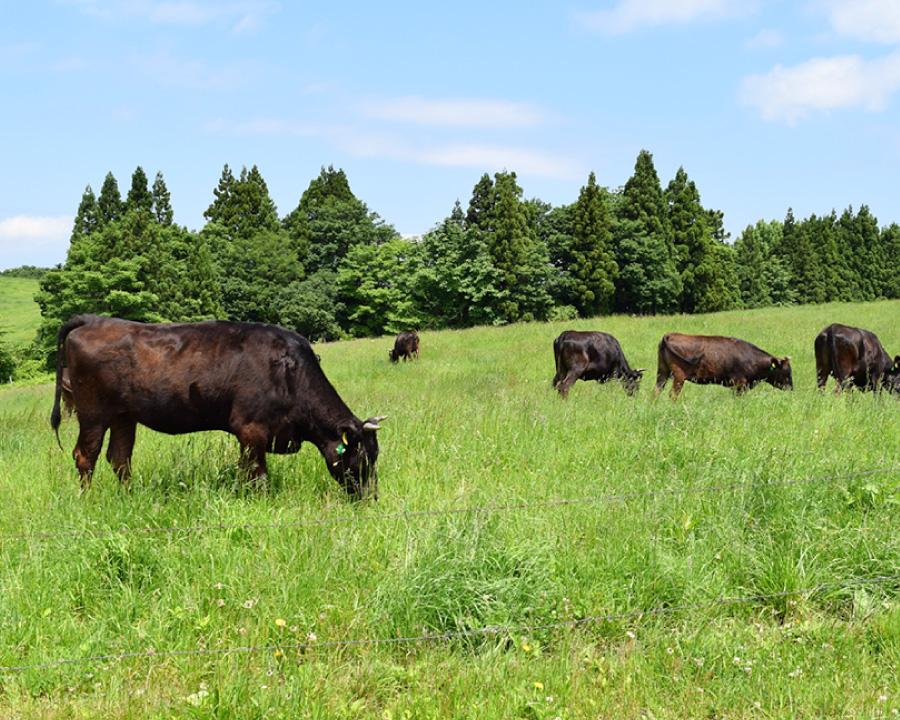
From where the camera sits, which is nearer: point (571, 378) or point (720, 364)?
point (720, 364)

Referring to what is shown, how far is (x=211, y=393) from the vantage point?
6.22 m

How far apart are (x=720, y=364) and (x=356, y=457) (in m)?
9.89

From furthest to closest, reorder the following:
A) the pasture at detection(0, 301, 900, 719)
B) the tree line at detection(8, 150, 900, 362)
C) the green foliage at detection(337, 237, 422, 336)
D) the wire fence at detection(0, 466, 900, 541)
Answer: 1. the green foliage at detection(337, 237, 422, 336)
2. the tree line at detection(8, 150, 900, 362)
3. the wire fence at detection(0, 466, 900, 541)
4. the pasture at detection(0, 301, 900, 719)

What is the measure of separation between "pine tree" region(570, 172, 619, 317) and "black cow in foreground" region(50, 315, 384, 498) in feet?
147

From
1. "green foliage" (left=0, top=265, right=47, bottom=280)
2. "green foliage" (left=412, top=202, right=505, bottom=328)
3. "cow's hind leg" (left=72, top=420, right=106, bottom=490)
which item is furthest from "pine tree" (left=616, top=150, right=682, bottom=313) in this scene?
"green foliage" (left=0, top=265, right=47, bottom=280)

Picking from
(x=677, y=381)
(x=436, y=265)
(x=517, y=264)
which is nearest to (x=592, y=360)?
(x=677, y=381)

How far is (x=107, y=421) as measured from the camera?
6328 millimetres

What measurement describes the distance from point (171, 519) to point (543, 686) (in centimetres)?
297

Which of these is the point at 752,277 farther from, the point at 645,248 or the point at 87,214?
the point at 87,214

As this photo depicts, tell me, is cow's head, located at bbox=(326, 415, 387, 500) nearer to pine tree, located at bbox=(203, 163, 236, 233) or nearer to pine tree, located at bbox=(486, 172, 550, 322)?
pine tree, located at bbox=(486, 172, 550, 322)

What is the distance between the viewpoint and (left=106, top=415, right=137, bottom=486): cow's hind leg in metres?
6.61

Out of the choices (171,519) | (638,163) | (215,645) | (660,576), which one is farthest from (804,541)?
(638,163)

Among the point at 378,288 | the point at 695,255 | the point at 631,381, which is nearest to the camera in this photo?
the point at 631,381

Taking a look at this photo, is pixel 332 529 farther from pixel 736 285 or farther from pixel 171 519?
pixel 736 285
